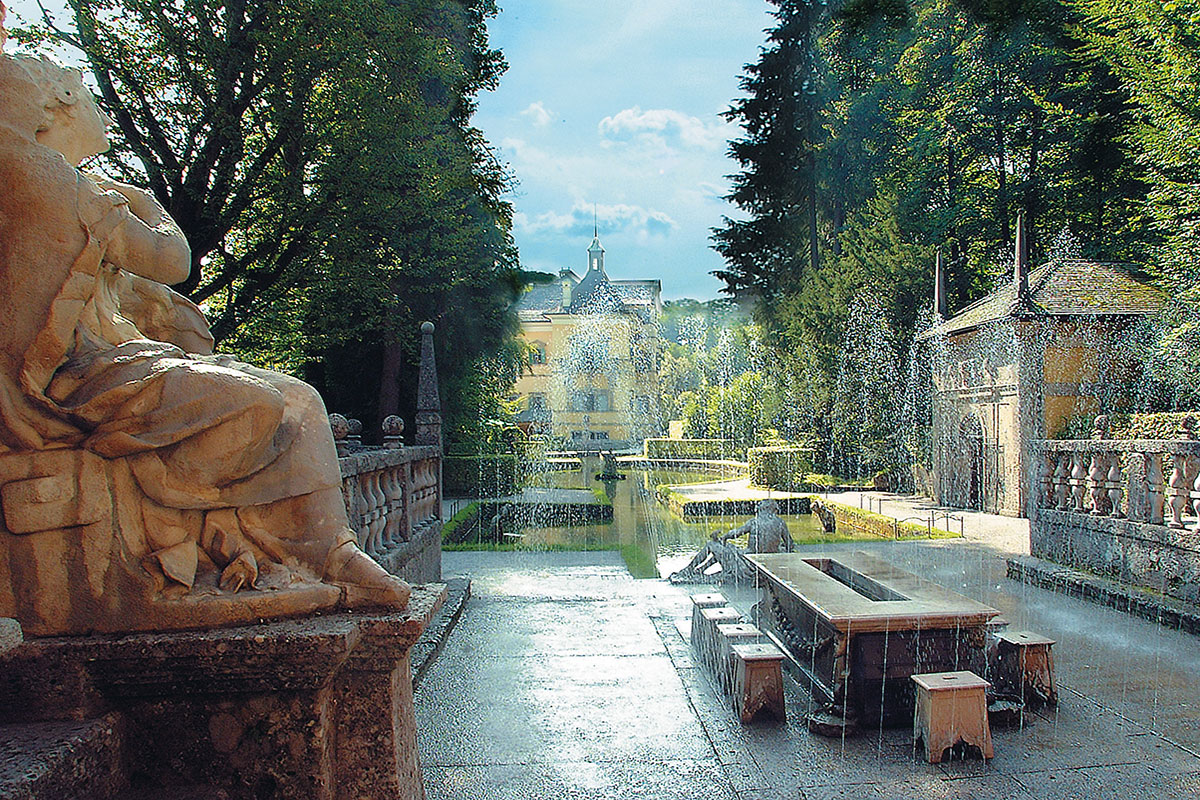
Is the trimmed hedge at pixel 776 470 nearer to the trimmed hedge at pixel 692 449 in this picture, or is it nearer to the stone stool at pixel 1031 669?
the trimmed hedge at pixel 692 449

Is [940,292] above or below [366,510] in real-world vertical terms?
above

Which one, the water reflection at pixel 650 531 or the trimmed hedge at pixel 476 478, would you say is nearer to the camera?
the water reflection at pixel 650 531

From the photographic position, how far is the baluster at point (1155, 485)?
7996 millimetres

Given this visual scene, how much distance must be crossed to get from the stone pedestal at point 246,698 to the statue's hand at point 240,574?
0.44 feet

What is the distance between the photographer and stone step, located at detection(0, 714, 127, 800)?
1.89 m

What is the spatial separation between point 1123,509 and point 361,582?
9.00 meters

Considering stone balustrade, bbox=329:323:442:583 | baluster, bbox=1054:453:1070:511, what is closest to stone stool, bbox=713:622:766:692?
stone balustrade, bbox=329:323:442:583

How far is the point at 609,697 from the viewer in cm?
523

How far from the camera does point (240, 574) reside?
237cm

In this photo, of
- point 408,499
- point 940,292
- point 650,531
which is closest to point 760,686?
point 408,499

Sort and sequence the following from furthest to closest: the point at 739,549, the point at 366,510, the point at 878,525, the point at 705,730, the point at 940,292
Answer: the point at 940,292 < the point at 878,525 < the point at 739,549 < the point at 366,510 < the point at 705,730

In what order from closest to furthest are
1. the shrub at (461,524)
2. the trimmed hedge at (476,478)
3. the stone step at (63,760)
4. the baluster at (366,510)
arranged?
the stone step at (63,760) → the baluster at (366,510) → the shrub at (461,524) → the trimmed hedge at (476,478)

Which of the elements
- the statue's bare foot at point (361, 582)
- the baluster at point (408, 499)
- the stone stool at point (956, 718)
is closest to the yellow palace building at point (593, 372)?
the baluster at point (408, 499)

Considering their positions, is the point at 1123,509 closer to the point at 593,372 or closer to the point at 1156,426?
the point at 1156,426
